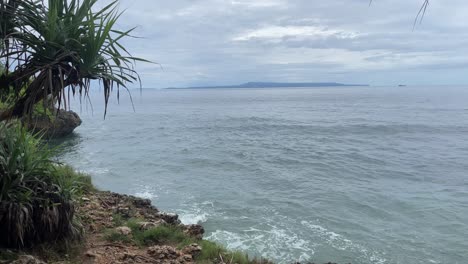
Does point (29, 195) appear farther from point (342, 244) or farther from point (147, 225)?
point (342, 244)

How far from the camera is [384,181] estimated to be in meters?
21.3

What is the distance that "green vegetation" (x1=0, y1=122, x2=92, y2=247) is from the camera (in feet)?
16.4

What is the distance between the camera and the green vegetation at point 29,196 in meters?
5.01

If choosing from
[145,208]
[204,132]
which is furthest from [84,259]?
[204,132]

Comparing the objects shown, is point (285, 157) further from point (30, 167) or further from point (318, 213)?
point (30, 167)

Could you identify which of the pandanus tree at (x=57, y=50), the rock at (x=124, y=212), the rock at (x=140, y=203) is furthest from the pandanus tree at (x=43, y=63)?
the rock at (x=140, y=203)

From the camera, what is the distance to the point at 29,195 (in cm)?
516

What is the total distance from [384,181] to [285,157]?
824 centimetres

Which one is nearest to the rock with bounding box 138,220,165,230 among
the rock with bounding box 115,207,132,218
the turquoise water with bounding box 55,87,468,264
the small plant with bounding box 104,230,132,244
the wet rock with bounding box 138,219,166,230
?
the wet rock with bounding box 138,219,166,230

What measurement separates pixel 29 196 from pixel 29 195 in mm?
36

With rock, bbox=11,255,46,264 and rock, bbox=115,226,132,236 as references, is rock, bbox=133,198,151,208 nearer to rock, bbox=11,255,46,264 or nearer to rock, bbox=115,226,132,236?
rock, bbox=115,226,132,236

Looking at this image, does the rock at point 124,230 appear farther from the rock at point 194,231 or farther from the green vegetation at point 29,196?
the rock at point 194,231

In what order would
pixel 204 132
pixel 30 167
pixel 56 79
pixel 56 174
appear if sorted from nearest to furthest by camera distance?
pixel 56 79, pixel 30 167, pixel 56 174, pixel 204 132

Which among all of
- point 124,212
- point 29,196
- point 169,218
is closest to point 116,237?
point 124,212
